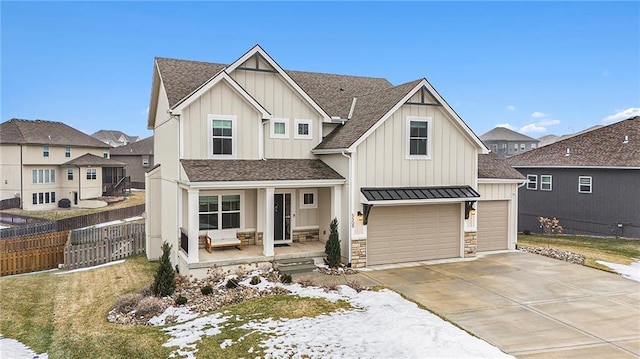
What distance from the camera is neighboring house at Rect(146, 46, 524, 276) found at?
14.1m

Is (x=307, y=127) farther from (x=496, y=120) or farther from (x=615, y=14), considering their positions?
(x=496, y=120)

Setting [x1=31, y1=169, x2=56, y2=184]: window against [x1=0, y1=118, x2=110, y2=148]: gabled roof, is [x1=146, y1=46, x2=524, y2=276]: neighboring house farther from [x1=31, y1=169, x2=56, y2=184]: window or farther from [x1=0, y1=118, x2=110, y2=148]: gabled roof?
[x1=0, y1=118, x2=110, y2=148]: gabled roof

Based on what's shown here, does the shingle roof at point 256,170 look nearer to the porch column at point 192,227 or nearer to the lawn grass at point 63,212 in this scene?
the porch column at point 192,227

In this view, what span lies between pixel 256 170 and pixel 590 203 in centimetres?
2013

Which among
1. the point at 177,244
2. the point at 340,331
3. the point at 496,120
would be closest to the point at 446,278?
the point at 340,331

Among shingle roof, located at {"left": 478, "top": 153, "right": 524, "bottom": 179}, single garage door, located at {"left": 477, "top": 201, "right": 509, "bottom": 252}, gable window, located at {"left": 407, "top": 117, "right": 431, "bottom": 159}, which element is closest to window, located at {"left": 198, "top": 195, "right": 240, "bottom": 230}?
gable window, located at {"left": 407, "top": 117, "right": 431, "bottom": 159}

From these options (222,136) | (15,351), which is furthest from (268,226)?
(15,351)

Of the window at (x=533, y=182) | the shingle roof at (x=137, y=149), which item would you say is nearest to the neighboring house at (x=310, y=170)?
the window at (x=533, y=182)

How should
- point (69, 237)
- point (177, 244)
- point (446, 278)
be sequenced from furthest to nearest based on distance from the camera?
1. point (69, 237)
2. point (177, 244)
3. point (446, 278)

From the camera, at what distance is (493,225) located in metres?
17.2

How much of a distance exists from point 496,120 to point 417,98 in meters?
93.9

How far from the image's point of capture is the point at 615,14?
68.6 feet

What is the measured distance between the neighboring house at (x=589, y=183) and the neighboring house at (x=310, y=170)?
966 cm

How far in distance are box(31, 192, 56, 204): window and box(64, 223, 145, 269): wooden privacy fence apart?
71.4 feet
